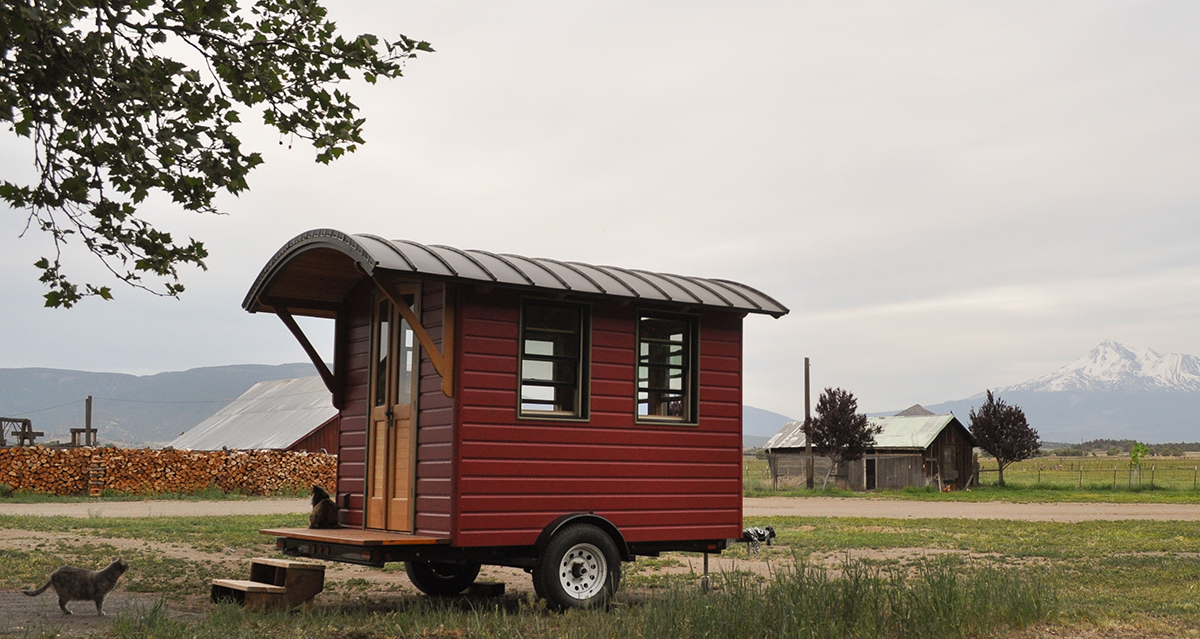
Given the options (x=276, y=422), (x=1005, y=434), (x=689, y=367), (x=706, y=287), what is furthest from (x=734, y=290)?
(x=1005, y=434)

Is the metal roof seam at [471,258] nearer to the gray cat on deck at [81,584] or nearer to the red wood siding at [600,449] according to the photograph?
the red wood siding at [600,449]

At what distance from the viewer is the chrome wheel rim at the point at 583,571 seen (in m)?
9.95

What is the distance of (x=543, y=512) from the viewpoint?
396 inches

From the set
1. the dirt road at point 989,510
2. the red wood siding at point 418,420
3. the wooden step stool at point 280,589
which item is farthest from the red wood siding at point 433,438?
the dirt road at point 989,510

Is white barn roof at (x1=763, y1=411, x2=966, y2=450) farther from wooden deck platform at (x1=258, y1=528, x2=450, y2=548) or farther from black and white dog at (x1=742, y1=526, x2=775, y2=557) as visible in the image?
wooden deck platform at (x1=258, y1=528, x2=450, y2=548)

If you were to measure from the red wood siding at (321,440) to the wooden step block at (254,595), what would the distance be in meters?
32.2

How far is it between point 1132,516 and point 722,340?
18863mm

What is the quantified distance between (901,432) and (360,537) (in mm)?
45021

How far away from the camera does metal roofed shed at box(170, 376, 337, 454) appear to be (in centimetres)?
4169

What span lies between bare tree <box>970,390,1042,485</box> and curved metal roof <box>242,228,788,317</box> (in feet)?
128


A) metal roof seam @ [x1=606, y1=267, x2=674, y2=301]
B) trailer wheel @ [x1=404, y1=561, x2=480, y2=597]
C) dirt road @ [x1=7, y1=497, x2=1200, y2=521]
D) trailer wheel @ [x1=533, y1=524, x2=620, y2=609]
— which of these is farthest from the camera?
dirt road @ [x1=7, y1=497, x2=1200, y2=521]

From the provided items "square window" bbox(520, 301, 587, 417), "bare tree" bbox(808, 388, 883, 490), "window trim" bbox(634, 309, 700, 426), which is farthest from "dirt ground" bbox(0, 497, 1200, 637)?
"bare tree" bbox(808, 388, 883, 490)

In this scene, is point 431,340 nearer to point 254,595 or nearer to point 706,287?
point 254,595

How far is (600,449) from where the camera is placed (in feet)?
34.5
